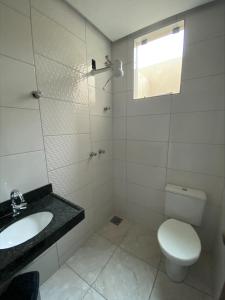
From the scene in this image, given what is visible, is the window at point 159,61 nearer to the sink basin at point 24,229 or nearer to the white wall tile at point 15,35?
the white wall tile at point 15,35

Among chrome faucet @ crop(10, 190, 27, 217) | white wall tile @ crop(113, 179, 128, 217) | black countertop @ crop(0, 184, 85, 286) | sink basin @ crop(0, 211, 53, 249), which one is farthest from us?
white wall tile @ crop(113, 179, 128, 217)

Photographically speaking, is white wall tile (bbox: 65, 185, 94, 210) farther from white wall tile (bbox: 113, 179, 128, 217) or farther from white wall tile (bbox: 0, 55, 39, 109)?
white wall tile (bbox: 0, 55, 39, 109)

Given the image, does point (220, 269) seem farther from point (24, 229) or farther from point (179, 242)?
point (24, 229)

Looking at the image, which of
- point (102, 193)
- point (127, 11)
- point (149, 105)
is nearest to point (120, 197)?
point (102, 193)

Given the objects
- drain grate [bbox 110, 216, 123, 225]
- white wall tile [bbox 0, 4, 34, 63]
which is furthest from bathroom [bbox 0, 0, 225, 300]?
drain grate [bbox 110, 216, 123, 225]

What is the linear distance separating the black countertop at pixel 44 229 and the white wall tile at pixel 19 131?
0.37m

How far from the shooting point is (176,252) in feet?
3.79

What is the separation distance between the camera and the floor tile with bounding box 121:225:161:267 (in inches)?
61.2

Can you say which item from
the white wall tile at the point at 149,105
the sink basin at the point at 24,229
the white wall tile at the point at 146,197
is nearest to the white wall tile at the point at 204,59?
the white wall tile at the point at 149,105

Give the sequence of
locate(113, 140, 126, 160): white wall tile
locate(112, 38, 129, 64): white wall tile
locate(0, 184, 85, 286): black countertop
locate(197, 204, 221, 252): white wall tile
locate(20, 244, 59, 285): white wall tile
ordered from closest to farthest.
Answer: locate(0, 184, 85, 286): black countertop
locate(20, 244, 59, 285): white wall tile
locate(197, 204, 221, 252): white wall tile
locate(112, 38, 129, 64): white wall tile
locate(113, 140, 126, 160): white wall tile

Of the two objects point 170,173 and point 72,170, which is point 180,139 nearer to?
point 170,173

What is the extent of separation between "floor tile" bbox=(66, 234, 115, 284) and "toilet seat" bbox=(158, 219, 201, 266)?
0.70 meters

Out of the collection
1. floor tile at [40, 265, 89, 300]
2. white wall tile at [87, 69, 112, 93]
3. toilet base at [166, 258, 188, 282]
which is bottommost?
floor tile at [40, 265, 89, 300]

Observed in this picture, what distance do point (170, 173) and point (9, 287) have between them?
168 cm
